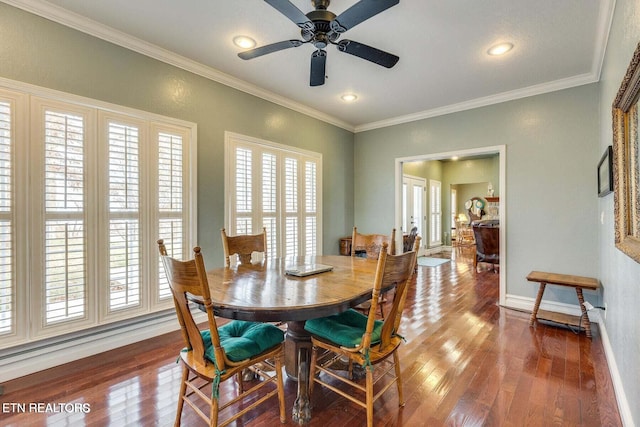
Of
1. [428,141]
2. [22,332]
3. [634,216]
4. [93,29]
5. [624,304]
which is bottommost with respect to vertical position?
[22,332]

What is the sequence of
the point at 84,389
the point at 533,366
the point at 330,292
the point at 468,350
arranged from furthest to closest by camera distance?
the point at 468,350
the point at 533,366
the point at 84,389
the point at 330,292

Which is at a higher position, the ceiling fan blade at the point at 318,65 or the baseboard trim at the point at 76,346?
the ceiling fan blade at the point at 318,65

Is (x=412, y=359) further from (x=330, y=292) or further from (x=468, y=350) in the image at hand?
(x=330, y=292)

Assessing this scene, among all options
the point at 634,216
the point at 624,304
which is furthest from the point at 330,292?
the point at 624,304

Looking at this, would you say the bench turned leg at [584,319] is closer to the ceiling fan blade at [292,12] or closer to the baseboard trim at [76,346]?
the ceiling fan blade at [292,12]

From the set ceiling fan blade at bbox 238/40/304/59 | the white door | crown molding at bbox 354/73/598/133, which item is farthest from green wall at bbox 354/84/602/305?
the white door

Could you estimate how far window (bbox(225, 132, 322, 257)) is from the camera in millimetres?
3488

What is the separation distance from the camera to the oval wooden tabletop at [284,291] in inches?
56.7

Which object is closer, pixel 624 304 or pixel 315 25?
pixel 624 304

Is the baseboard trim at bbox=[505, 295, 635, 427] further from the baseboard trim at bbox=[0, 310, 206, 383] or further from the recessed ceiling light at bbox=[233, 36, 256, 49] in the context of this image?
the recessed ceiling light at bbox=[233, 36, 256, 49]

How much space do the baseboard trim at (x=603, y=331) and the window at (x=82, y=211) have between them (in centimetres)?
345

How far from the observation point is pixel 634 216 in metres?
1.49

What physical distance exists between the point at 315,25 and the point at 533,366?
2969 millimetres

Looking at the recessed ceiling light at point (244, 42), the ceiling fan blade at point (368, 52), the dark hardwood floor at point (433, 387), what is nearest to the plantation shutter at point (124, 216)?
the dark hardwood floor at point (433, 387)
